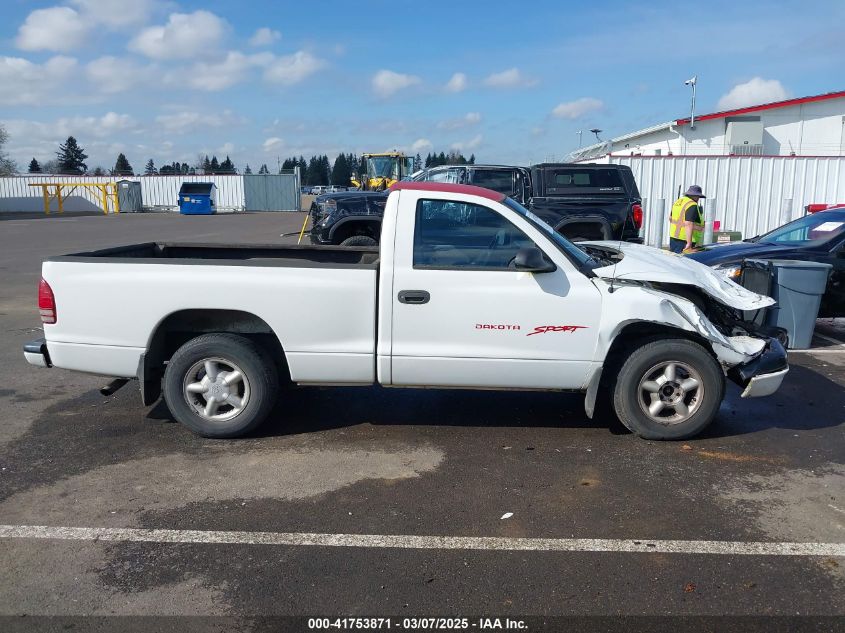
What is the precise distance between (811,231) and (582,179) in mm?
4289

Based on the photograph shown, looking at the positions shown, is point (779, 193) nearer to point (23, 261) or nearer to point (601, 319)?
point (601, 319)

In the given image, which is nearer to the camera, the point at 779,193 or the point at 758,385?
the point at 758,385

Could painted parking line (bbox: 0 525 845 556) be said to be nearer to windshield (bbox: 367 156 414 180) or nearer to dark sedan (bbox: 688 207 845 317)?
dark sedan (bbox: 688 207 845 317)

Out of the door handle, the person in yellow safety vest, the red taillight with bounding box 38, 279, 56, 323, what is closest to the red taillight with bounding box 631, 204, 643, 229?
the person in yellow safety vest

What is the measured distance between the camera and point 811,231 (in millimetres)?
9188

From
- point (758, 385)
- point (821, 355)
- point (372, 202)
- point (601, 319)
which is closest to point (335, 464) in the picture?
point (601, 319)

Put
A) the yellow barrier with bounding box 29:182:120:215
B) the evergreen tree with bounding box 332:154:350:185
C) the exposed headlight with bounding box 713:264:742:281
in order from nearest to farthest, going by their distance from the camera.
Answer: the exposed headlight with bounding box 713:264:742:281, the yellow barrier with bounding box 29:182:120:215, the evergreen tree with bounding box 332:154:350:185

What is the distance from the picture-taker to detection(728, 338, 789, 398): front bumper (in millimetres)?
5055

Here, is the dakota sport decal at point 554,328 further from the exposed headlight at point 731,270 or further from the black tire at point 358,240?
the black tire at point 358,240

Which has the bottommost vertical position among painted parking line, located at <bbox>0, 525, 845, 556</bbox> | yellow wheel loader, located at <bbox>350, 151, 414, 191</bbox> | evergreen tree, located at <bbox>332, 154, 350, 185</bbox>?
painted parking line, located at <bbox>0, 525, 845, 556</bbox>

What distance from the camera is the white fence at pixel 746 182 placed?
60.0 feet

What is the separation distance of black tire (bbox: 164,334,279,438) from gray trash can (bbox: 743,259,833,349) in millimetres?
5676

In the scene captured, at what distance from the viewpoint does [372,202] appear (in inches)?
480

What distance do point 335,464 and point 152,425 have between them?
1.70 metres
